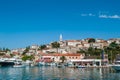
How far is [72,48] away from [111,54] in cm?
6261

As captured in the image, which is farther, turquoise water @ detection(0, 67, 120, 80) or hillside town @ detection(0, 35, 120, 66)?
hillside town @ detection(0, 35, 120, 66)

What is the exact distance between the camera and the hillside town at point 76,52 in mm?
113688

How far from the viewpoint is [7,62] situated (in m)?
137

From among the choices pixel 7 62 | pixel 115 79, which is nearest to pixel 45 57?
pixel 7 62

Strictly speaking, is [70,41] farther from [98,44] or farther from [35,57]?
[35,57]

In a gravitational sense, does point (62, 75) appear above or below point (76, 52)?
below

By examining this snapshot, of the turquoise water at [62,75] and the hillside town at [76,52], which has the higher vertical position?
the hillside town at [76,52]

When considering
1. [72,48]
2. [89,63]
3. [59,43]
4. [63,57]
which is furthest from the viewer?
[59,43]

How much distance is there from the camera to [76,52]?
162m

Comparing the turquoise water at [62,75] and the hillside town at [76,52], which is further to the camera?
the hillside town at [76,52]

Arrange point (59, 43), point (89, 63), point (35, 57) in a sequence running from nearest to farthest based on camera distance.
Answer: point (89, 63), point (35, 57), point (59, 43)

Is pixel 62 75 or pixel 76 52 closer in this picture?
pixel 62 75

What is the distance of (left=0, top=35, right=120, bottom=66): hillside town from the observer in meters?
114

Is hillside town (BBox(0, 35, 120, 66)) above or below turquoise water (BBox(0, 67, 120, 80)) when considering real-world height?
above
